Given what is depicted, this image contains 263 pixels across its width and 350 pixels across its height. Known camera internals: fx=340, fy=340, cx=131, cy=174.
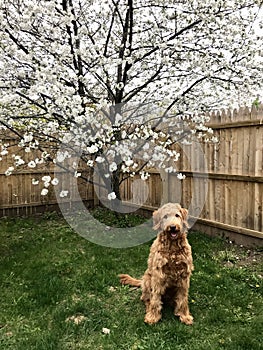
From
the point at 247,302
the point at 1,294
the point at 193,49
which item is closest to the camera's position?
the point at 247,302

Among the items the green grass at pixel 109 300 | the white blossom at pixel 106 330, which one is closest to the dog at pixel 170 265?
the green grass at pixel 109 300

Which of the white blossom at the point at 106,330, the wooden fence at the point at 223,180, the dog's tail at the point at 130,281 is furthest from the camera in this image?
the wooden fence at the point at 223,180

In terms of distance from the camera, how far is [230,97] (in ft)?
20.0

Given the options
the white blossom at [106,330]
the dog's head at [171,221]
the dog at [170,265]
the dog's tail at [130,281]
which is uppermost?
the dog's head at [171,221]

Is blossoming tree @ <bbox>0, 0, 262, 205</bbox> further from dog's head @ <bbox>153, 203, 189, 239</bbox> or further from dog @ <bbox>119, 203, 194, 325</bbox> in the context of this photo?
dog @ <bbox>119, 203, 194, 325</bbox>

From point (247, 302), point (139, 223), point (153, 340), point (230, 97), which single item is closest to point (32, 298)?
point (153, 340)

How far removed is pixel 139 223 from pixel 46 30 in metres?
3.55

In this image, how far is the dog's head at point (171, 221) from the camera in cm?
279

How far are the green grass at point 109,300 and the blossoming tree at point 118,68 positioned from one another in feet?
3.62

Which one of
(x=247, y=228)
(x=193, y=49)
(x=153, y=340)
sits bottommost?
(x=153, y=340)

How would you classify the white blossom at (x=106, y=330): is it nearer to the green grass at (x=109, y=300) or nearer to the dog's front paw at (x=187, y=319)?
the green grass at (x=109, y=300)

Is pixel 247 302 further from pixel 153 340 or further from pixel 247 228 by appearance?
pixel 247 228

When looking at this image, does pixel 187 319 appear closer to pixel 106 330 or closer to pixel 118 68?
pixel 106 330

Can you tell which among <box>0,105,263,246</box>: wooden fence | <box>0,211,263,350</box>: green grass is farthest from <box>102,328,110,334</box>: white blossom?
<box>0,105,263,246</box>: wooden fence
